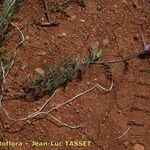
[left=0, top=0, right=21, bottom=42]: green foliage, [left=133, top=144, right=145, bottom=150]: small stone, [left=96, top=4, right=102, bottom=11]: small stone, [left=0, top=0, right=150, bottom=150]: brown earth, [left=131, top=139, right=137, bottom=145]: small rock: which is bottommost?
[left=133, top=144, right=145, bottom=150]: small stone

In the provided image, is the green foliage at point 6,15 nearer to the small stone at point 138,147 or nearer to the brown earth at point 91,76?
the brown earth at point 91,76

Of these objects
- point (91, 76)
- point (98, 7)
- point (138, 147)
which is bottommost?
point (138, 147)

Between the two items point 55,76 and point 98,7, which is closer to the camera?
point 55,76

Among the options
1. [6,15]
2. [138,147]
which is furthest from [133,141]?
[6,15]

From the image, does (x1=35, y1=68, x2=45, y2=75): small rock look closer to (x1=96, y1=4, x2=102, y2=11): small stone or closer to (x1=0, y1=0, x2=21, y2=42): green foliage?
(x1=0, y1=0, x2=21, y2=42): green foliage

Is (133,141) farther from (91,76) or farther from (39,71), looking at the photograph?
(39,71)

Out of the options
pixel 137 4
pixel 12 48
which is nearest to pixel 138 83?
pixel 137 4

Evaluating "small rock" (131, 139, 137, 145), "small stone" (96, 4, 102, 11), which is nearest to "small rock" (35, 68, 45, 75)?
"small stone" (96, 4, 102, 11)

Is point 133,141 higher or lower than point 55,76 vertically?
lower
